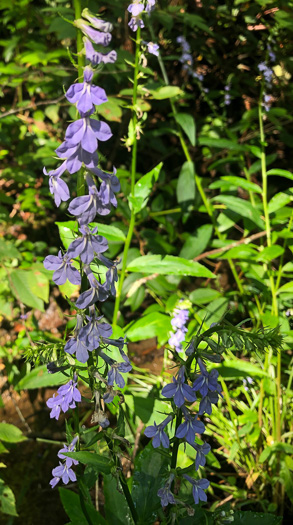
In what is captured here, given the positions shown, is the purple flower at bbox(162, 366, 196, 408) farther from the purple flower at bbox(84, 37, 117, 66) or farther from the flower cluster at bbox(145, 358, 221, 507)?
the purple flower at bbox(84, 37, 117, 66)

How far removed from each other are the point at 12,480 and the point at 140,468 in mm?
920

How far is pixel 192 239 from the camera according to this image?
87.5 inches

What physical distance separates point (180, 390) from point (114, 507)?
24.7 inches

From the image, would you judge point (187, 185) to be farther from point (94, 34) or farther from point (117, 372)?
point (94, 34)

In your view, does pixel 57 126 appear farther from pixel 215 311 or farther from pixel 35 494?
pixel 35 494

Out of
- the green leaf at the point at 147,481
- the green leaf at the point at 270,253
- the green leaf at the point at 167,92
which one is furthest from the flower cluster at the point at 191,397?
the green leaf at the point at 167,92

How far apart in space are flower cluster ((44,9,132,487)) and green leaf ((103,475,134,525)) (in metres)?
0.50

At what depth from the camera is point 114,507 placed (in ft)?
4.42

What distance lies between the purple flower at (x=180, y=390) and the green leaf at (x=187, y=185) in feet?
5.16

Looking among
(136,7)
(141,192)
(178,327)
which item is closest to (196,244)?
(178,327)

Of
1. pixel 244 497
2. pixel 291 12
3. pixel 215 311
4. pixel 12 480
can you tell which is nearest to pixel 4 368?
pixel 12 480

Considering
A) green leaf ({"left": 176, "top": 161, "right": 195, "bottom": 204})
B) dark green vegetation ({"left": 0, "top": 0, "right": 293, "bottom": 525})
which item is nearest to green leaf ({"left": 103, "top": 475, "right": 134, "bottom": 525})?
dark green vegetation ({"left": 0, "top": 0, "right": 293, "bottom": 525})

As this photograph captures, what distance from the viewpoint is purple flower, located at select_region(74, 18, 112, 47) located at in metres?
0.76

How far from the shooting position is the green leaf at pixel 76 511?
4.33 feet
